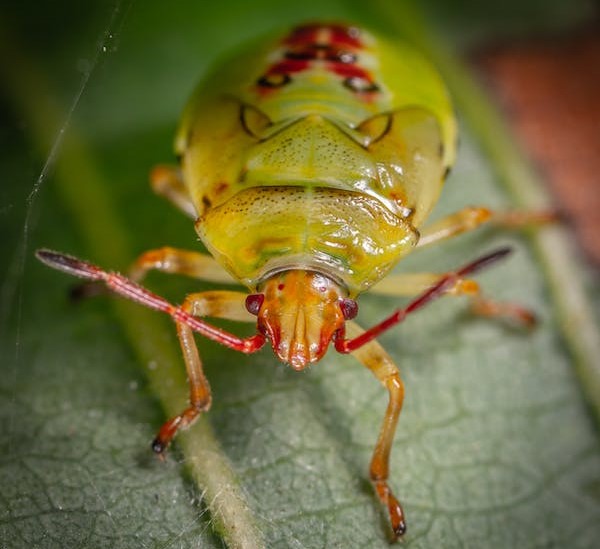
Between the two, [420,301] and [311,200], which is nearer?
[420,301]

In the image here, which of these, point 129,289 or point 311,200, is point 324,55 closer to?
point 311,200

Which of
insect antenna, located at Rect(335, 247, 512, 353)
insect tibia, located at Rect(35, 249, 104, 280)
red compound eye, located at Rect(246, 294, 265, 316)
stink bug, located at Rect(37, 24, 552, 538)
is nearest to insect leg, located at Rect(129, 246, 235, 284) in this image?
stink bug, located at Rect(37, 24, 552, 538)

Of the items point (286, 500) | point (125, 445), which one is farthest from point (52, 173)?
point (286, 500)

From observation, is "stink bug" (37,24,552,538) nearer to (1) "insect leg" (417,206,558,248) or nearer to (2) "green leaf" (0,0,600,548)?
(1) "insect leg" (417,206,558,248)

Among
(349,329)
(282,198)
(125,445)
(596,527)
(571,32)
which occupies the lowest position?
(125,445)

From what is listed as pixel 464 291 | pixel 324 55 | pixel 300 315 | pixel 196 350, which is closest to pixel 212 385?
pixel 196 350

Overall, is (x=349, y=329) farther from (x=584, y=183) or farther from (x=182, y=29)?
(x=182, y=29)
